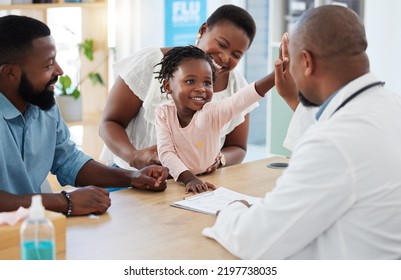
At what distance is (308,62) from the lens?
63.9 inches

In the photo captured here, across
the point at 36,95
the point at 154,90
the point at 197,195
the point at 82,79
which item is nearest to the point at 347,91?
the point at 197,195

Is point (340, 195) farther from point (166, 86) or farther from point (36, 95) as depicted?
point (166, 86)

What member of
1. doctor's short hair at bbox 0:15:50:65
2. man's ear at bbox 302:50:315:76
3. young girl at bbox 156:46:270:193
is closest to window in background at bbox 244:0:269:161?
young girl at bbox 156:46:270:193

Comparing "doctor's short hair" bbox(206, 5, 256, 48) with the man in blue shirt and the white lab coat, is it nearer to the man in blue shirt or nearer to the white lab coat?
the man in blue shirt

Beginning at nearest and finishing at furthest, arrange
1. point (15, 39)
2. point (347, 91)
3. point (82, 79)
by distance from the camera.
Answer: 1. point (347, 91)
2. point (15, 39)
3. point (82, 79)

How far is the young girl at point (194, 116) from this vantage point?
2.45m

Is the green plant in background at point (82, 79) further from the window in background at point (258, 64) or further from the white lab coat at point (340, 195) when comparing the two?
the white lab coat at point (340, 195)

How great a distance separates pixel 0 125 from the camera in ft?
7.02

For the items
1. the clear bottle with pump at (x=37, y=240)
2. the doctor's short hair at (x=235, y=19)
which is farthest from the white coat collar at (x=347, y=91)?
the doctor's short hair at (x=235, y=19)

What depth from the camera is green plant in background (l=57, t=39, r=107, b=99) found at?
188 inches

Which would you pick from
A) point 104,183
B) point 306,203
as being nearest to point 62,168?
point 104,183

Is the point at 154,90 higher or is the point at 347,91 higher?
the point at 347,91

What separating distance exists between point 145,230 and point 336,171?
0.68 m
